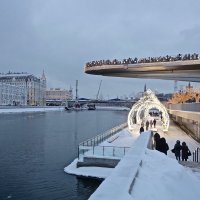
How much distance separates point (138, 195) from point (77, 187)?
11953 millimetres

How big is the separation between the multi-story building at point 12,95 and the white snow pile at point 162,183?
148981 mm

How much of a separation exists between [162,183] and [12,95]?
162896 mm

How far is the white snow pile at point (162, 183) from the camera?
6977 mm

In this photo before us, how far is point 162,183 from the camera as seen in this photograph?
7945mm

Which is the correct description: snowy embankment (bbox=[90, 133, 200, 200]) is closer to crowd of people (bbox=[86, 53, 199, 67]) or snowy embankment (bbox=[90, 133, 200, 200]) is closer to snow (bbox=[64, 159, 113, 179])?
snow (bbox=[64, 159, 113, 179])

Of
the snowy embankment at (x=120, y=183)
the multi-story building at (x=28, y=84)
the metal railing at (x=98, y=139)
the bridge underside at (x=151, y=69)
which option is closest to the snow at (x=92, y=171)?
the metal railing at (x=98, y=139)

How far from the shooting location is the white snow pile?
698cm

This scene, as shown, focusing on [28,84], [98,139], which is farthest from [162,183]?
[28,84]

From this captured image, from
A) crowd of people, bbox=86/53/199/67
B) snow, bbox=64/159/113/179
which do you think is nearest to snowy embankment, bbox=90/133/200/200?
snow, bbox=64/159/113/179

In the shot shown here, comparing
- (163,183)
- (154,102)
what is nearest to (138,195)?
(163,183)

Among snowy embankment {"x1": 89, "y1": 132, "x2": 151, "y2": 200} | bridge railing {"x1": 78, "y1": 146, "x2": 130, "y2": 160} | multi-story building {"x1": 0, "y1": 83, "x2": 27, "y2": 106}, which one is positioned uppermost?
multi-story building {"x1": 0, "y1": 83, "x2": 27, "y2": 106}

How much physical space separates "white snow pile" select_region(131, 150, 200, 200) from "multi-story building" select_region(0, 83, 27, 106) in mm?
148981

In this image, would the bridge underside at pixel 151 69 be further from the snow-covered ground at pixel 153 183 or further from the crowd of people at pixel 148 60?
the snow-covered ground at pixel 153 183

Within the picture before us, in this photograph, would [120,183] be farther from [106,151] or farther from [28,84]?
[28,84]
